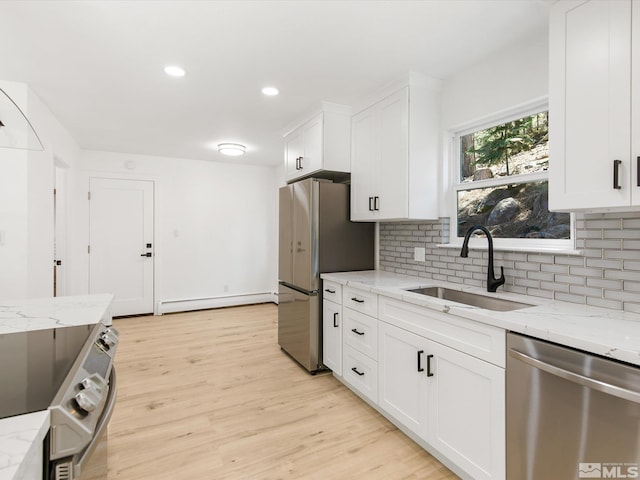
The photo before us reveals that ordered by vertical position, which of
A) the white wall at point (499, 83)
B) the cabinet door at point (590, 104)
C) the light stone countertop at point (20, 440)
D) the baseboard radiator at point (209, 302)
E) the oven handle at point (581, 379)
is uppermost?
the white wall at point (499, 83)

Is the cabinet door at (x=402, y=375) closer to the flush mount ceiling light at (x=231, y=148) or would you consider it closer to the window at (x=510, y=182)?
the window at (x=510, y=182)

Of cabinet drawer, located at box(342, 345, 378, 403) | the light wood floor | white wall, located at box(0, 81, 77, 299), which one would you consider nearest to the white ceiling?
white wall, located at box(0, 81, 77, 299)

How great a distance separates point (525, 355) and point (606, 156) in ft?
2.94

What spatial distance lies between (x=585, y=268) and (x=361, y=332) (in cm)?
141

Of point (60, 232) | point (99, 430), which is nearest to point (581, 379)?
point (99, 430)

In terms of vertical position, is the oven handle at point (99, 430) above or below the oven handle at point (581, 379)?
below

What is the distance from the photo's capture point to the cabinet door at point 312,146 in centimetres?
311

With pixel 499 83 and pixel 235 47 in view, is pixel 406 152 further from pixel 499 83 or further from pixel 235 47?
pixel 235 47

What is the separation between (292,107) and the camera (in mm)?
3150

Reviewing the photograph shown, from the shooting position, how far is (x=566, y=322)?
1.37m

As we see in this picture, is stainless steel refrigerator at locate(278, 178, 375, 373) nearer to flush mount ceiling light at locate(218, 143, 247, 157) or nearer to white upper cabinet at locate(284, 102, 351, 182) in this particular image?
white upper cabinet at locate(284, 102, 351, 182)

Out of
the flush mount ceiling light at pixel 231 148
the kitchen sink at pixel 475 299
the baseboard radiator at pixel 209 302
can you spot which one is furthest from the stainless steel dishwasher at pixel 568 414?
the baseboard radiator at pixel 209 302

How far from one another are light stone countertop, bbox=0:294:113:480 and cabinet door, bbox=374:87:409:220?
2.00m

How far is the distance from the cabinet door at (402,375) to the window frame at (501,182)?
84 cm
